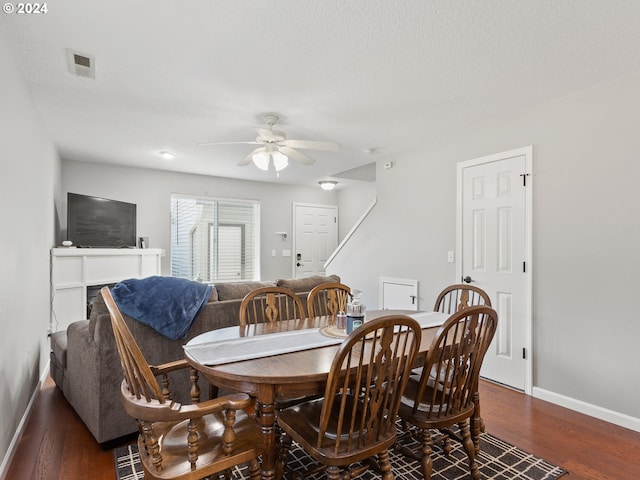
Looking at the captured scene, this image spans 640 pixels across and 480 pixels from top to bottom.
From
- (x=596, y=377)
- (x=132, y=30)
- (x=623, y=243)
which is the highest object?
(x=132, y=30)

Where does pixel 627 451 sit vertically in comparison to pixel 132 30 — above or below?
below

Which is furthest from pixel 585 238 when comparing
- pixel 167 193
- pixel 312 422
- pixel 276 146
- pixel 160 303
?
pixel 167 193

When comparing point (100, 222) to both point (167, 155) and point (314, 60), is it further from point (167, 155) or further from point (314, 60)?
point (314, 60)

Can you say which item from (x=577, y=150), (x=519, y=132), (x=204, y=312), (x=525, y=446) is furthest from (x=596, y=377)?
(x=204, y=312)

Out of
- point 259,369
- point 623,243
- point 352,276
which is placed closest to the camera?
point 259,369

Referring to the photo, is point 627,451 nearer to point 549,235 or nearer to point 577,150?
point 549,235

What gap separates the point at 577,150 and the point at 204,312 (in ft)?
10.1

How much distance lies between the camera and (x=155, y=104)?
2996 millimetres

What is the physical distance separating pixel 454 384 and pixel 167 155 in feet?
13.9

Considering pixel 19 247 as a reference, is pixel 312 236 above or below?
above

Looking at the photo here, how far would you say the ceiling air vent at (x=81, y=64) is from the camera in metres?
2.25

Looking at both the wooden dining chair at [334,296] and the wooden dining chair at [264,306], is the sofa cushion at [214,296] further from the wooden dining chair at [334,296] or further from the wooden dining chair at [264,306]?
the wooden dining chair at [334,296]

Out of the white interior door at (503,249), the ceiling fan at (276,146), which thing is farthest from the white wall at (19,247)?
the white interior door at (503,249)

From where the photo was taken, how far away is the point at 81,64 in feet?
7.73
